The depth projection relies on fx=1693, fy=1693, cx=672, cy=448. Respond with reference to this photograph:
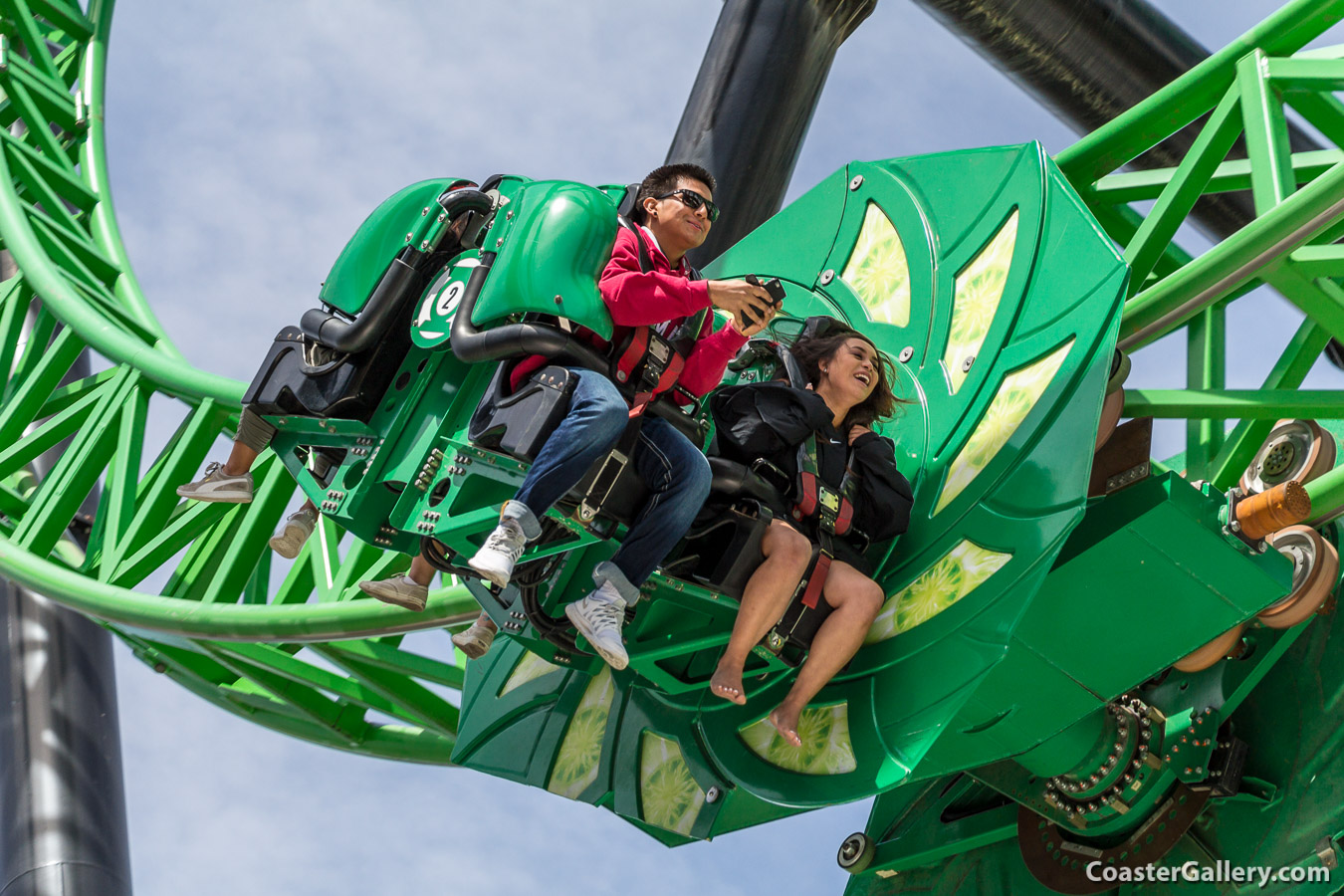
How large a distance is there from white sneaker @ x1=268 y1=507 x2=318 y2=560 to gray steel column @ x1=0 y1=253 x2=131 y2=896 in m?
3.34

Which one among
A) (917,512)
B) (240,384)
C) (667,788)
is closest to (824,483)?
(917,512)

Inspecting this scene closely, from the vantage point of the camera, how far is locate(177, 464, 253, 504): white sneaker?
6.27m

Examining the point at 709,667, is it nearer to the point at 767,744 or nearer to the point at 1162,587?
the point at 767,744

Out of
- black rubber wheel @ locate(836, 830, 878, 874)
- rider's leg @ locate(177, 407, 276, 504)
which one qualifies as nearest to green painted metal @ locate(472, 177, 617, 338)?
rider's leg @ locate(177, 407, 276, 504)

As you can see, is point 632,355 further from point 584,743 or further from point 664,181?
point 584,743

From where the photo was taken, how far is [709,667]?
19.7 ft

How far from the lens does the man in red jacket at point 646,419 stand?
15.9 feet

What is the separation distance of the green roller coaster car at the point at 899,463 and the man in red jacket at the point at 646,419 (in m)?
0.10

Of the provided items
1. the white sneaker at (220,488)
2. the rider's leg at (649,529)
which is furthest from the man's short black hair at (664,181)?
the white sneaker at (220,488)

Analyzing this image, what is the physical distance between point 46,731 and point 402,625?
2.85 metres

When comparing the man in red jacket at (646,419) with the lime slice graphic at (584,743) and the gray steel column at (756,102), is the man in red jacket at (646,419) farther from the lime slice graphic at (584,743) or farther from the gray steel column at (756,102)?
the gray steel column at (756,102)

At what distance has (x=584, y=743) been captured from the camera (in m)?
6.62

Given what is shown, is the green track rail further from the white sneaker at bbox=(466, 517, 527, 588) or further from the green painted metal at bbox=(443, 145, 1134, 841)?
the white sneaker at bbox=(466, 517, 527, 588)

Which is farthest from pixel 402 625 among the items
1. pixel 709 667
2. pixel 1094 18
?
pixel 1094 18
